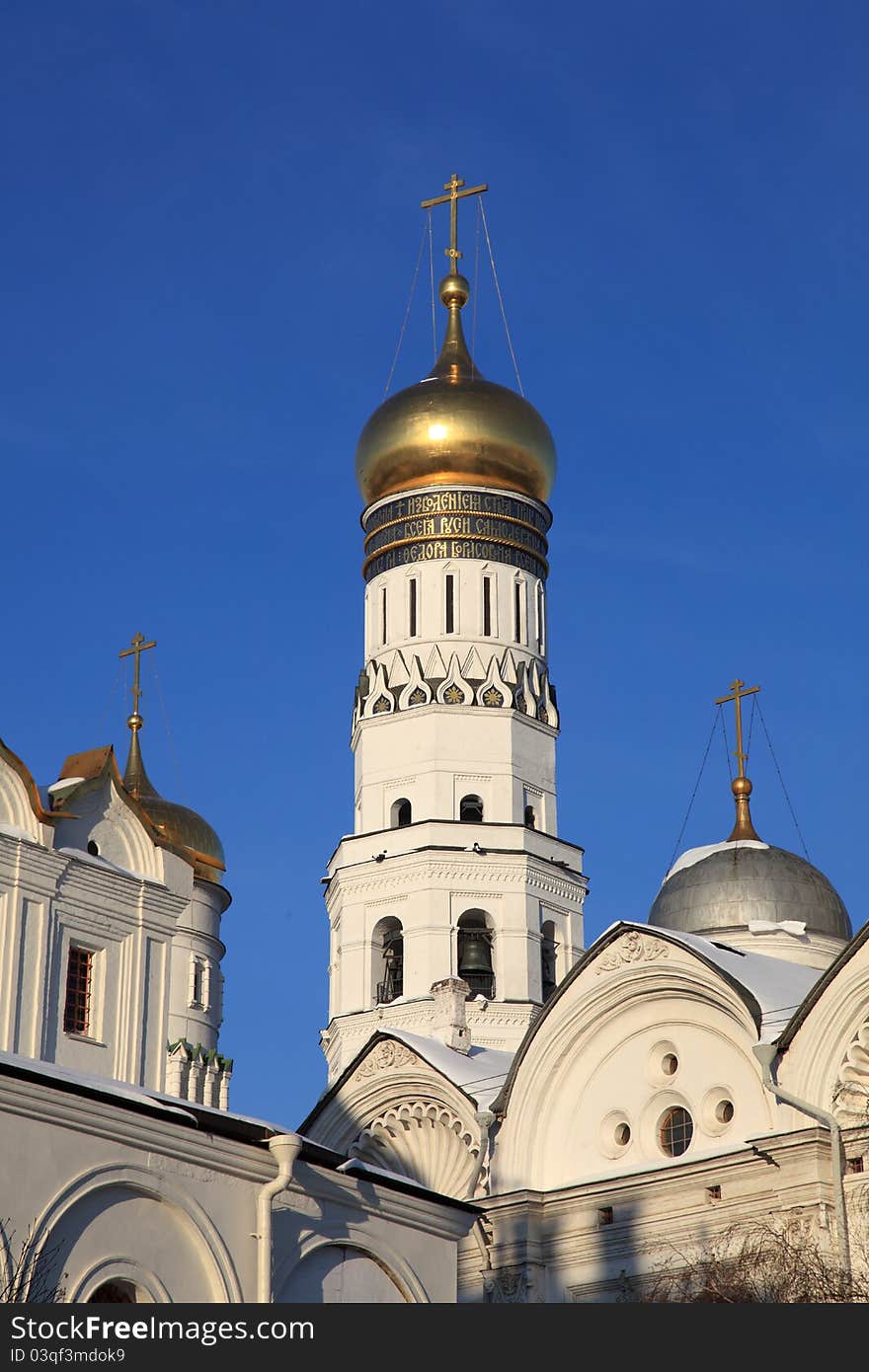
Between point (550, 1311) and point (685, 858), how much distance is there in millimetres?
23221

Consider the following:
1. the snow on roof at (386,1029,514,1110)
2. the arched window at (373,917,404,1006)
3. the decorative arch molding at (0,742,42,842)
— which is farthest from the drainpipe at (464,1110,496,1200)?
the arched window at (373,917,404,1006)

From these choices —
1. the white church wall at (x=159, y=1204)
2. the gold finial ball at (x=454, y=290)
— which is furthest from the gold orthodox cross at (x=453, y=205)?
the white church wall at (x=159, y=1204)

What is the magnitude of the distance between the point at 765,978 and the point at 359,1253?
10.5 metres

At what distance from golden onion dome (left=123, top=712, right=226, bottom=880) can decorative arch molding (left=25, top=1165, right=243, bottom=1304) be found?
24436 mm

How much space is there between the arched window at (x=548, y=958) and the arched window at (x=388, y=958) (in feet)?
7.22

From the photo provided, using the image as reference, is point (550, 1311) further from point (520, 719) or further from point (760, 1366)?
point (520, 719)

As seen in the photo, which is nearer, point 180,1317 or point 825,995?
point 180,1317

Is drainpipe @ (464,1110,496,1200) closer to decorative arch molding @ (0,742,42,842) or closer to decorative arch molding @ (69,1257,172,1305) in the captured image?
decorative arch molding @ (0,742,42,842)

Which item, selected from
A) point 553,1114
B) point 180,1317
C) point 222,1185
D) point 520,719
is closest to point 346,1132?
point 553,1114

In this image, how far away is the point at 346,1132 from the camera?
1193 inches

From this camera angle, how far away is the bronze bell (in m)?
35.8

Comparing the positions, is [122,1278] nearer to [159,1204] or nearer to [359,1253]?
[159,1204]

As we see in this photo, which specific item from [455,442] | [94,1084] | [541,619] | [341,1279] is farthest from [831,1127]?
[455,442]

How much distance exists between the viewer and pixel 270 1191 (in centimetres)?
1722
